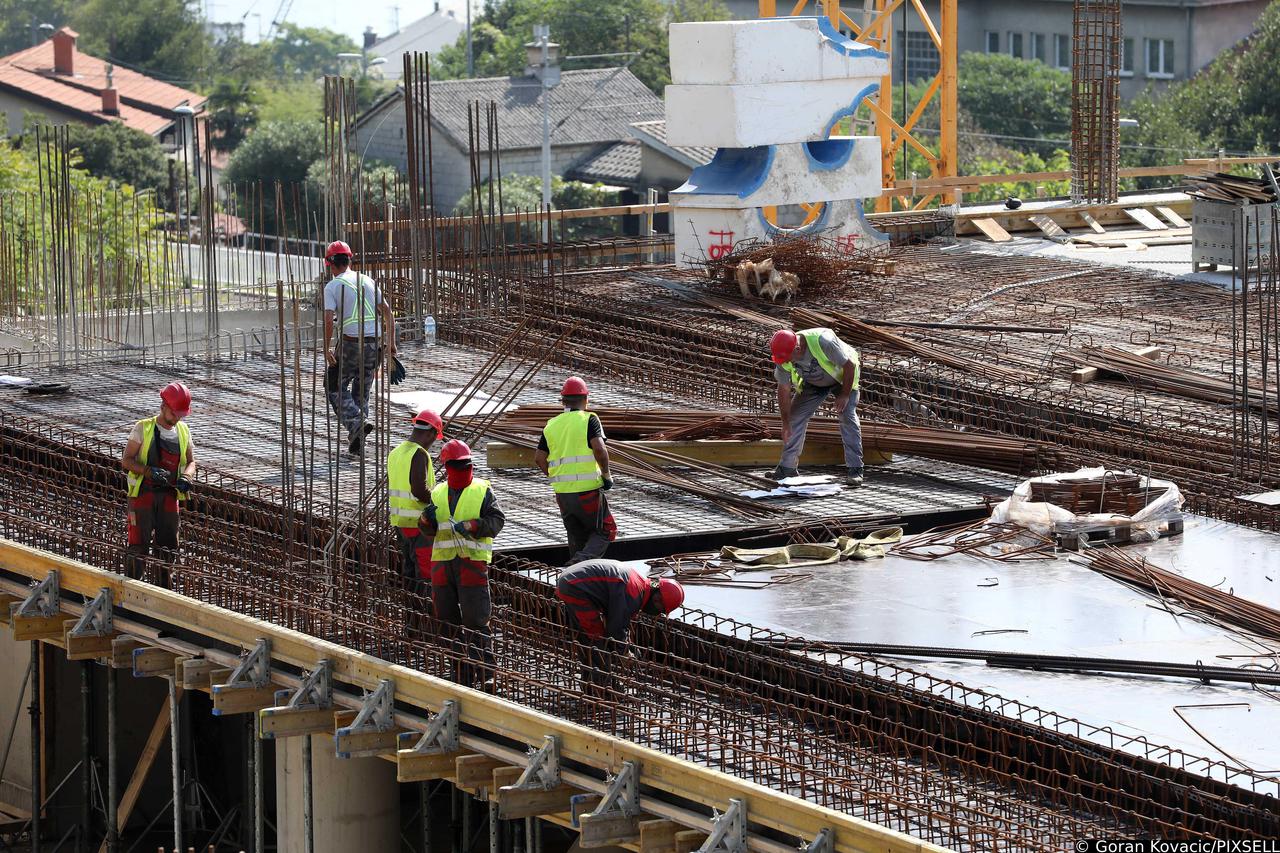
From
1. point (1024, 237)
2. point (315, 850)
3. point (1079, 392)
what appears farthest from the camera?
point (1024, 237)

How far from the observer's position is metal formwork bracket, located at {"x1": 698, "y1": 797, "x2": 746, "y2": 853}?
894 centimetres

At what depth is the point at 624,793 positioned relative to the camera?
9.53 metres

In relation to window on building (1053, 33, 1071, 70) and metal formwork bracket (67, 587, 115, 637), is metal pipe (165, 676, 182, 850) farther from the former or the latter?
window on building (1053, 33, 1071, 70)

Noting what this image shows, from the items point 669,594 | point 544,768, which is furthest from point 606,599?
point 544,768

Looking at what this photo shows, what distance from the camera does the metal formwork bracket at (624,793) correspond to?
9.48 metres

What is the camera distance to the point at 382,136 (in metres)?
59.6

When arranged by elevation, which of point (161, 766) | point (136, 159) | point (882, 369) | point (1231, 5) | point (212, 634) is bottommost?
point (161, 766)

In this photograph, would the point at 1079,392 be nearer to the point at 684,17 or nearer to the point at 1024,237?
the point at 1024,237

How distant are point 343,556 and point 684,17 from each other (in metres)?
59.5

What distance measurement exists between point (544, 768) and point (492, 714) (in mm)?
520

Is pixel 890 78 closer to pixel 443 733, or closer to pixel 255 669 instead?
pixel 255 669

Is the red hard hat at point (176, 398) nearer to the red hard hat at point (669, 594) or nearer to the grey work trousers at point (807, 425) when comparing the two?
the red hard hat at point (669, 594)

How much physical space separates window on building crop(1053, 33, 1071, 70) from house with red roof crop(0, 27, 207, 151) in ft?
92.8

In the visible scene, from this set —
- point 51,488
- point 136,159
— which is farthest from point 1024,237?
point 136,159
